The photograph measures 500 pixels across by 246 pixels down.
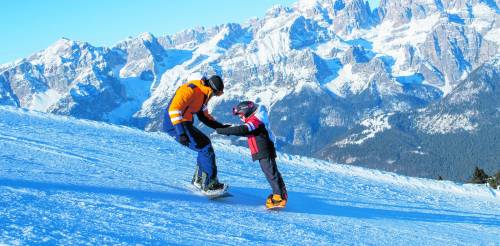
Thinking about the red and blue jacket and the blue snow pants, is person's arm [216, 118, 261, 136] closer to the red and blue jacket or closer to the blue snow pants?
the red and blue jacket

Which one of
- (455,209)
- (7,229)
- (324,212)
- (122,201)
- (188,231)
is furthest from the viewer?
(455,209)

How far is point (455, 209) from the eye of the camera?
15.9 metres

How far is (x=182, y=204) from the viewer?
398 inches

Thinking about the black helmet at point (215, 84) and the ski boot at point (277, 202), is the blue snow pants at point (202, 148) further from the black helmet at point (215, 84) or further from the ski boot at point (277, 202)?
the ski boot at point (277, 202)

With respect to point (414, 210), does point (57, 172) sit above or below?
above

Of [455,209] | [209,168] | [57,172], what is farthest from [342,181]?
[57,172]

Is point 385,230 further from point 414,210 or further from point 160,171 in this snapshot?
point 160,171

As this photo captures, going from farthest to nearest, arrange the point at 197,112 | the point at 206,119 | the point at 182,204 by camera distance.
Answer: the point at 206,119 < the point at 197,112 < the point at 182,204

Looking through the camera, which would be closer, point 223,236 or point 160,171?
point 223,236

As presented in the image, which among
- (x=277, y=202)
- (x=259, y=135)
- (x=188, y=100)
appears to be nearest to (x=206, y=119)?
(x=188, y=100)

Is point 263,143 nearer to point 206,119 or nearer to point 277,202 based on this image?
point 277,202

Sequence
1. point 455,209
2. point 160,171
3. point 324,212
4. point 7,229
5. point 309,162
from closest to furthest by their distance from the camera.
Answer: point 7,229, point 324,212, point 160,171, point 455,209, point 309,162

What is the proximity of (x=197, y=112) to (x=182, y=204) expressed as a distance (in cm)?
215

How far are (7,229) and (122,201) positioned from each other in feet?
9.52
